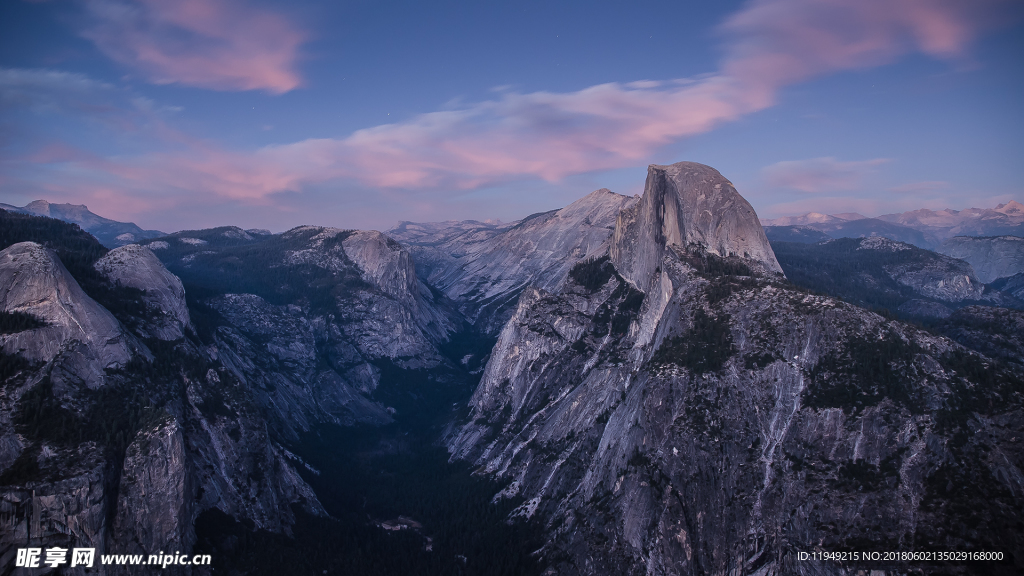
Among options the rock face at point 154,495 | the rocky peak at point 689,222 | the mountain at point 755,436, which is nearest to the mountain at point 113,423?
the rock face at point 154,495

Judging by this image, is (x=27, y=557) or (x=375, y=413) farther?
(x=375, y=413)

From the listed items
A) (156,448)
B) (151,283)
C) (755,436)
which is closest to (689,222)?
(755,436)

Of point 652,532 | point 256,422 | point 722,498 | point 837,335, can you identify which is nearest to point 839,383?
point 837,335

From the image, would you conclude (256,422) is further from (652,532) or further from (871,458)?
(871,458)

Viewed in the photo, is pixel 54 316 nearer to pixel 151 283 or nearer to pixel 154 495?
pixel 151 283

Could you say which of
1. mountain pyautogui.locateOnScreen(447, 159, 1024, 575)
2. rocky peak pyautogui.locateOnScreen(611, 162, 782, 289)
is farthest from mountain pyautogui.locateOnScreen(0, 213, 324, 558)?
rocky peak pyautogui.locateOnScreen(611, 162, 782, 289)

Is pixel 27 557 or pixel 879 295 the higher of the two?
pixel 879 295
